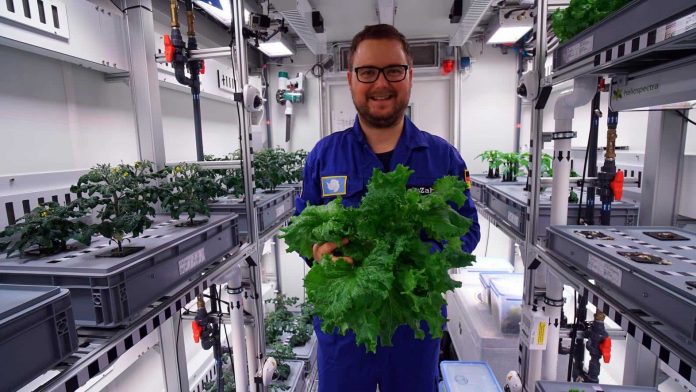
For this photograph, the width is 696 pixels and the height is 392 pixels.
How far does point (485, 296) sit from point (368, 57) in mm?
2244

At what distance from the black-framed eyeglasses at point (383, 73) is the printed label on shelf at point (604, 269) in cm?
89

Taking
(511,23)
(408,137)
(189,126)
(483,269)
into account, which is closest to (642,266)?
(408,137)

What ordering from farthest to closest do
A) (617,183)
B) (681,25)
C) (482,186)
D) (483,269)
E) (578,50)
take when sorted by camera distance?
(483,269)
(482,186)
(617,183)
(578,50)
(681,25)

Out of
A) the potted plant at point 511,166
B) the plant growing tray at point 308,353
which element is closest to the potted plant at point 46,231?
the plant growing tray at point 308,353

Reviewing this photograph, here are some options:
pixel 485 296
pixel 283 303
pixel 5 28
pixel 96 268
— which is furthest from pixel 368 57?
pixel 283 303

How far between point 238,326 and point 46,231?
3.58 ft

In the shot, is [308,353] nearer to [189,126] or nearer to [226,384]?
[226,384]

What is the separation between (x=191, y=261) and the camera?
1.38 meters

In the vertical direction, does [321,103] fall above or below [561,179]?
above

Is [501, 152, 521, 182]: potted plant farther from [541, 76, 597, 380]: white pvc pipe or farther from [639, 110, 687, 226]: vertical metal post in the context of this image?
[541, 76, 597, 380]: white pvc pipe

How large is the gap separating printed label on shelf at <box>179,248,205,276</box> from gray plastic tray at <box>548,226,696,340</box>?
1.47 meters

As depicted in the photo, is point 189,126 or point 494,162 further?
point 189,126

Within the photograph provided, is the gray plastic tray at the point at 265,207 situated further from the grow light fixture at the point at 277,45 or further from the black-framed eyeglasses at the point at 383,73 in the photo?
the grow light fixture at the point at 277,45

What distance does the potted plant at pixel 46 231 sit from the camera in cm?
107
